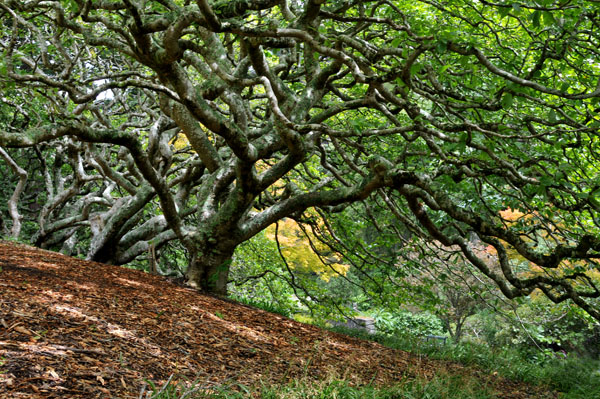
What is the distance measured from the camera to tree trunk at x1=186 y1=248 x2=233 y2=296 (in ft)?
23.1

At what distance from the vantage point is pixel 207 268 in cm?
709

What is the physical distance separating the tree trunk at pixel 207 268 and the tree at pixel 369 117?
0.02 meters

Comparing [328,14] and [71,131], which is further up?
[328,14]

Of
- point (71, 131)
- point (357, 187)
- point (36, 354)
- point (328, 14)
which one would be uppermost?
point (328, 14)

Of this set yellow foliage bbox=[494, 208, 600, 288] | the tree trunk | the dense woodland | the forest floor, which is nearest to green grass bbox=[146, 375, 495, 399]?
the forest floor

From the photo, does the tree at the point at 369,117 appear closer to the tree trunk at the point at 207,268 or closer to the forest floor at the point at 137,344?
the tree trunk at the point at 207,268

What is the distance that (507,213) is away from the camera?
1346cm

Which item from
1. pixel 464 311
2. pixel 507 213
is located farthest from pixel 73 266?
pixel 464 311

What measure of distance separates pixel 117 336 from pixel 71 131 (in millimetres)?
2640

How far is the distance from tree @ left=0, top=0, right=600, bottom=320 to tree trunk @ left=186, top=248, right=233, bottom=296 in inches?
1.0

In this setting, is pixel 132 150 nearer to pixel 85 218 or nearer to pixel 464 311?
pixel 85 218

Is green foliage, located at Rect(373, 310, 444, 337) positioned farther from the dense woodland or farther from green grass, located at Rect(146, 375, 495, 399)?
green grass, located at Rect(146, 375, 495, 399)

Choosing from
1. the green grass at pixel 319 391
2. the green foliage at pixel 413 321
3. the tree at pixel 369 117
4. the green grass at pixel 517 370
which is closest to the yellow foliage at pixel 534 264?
the tree at pixel 369 117

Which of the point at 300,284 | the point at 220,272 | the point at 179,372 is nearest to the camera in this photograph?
the point at 179,372
